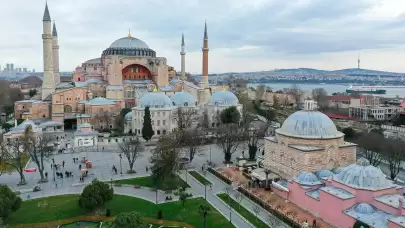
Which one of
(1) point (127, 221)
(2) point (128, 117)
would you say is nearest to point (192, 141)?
(2) point (128, 117)

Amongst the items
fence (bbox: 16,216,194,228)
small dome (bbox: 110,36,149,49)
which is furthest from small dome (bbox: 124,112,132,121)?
fence (bbox: 16,216,194,228)

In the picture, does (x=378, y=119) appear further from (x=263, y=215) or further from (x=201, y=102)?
(x=263, y=215)

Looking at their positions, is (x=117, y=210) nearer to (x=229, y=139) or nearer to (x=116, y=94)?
(x=229, y=139)

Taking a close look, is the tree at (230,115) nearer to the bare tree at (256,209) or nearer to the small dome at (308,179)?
the small dome at (308,179)

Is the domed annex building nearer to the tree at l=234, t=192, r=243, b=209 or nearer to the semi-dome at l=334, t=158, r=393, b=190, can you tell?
the semi-dome at l=334, t=158, r=393, b=190

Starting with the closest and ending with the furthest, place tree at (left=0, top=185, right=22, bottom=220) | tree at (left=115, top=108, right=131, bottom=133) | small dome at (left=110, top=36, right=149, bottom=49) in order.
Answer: tree at (left=0, top=185, right=22, bottom=220), tree at (left=115, top=108, right=131, bottom=133), small dome at (left=110, top=36, right=149, bottom=49)

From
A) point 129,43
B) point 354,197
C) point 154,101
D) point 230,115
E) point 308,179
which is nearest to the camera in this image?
point 354,197
